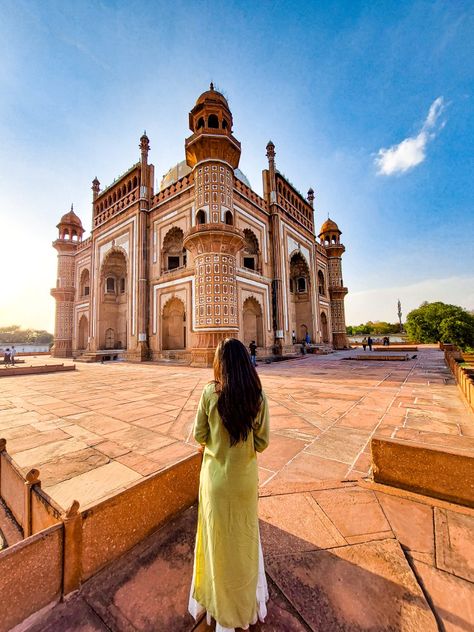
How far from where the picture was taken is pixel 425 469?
214 centimetres

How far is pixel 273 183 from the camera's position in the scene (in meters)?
19.1

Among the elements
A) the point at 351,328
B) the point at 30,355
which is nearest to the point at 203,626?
the point at 30,355

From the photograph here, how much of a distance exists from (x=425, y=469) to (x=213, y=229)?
12.0 meters

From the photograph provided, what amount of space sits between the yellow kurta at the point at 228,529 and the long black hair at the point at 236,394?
5 centimetres

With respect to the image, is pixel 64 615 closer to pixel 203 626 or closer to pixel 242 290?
pixel 203 626

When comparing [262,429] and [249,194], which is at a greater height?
[249,194]

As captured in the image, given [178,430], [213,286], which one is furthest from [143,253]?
[178,430]

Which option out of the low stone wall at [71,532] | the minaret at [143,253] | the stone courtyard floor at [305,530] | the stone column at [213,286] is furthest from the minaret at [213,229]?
the low stone wall at [71,532]

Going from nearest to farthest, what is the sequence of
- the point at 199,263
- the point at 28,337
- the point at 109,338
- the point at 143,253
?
the point at 199,263, the point at 143,253, the point at 109,338, the point at 28,337

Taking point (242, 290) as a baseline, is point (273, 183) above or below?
above

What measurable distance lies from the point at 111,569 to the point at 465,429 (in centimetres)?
402

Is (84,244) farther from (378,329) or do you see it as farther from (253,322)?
(378,329)

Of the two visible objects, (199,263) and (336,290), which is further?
(336,290)

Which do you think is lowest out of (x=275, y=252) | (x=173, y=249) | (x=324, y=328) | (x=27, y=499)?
(x=27, y=499)
